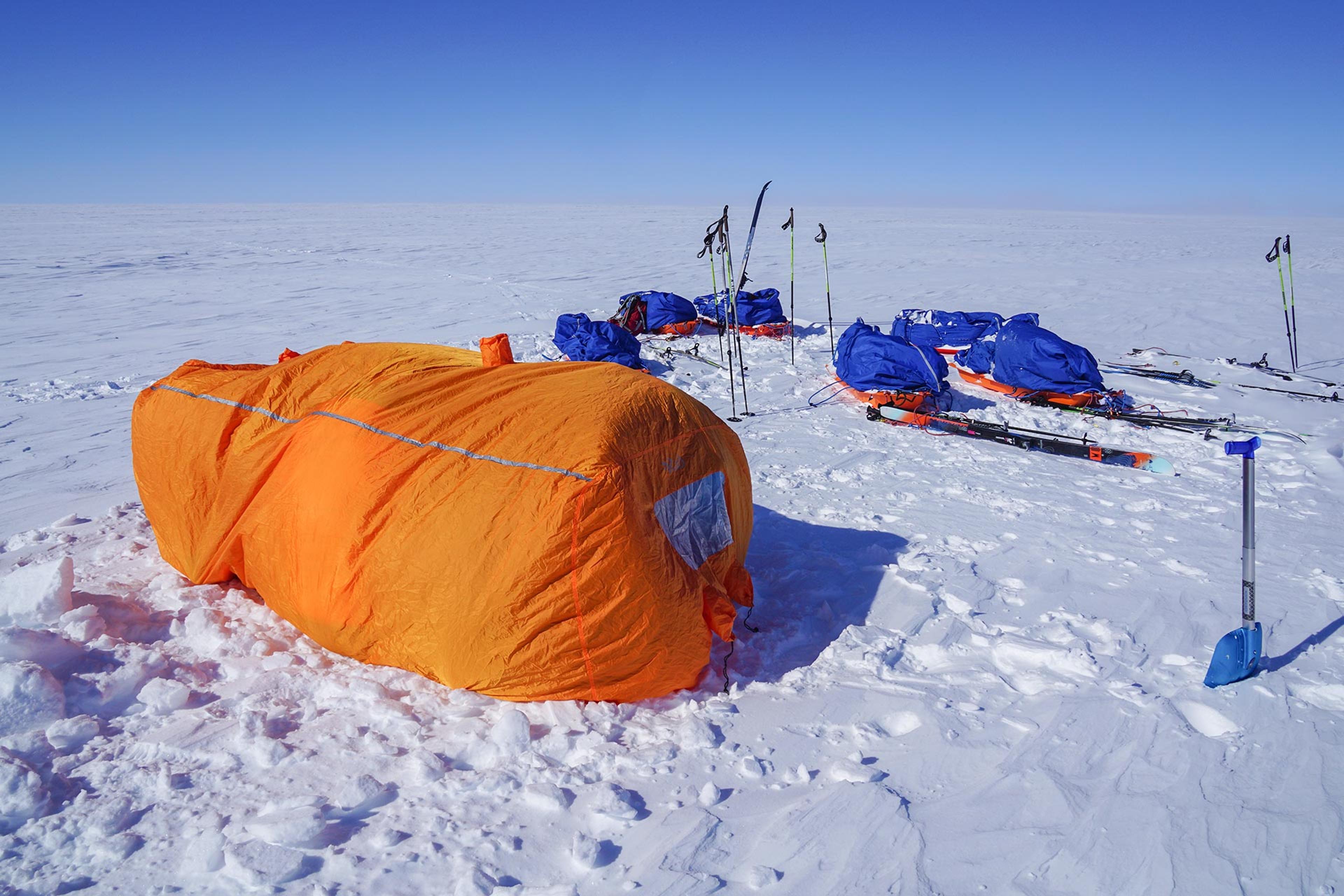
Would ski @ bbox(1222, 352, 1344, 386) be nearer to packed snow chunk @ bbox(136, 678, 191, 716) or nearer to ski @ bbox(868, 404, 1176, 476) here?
ski @ bbox(868, 404, 1176, 476)

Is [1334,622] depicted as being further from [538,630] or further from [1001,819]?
[538,630]

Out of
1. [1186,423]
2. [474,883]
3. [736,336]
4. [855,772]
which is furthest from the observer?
[736,336]

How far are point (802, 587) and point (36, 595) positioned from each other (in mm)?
3800

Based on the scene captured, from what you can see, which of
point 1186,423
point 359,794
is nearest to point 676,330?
point 1186,423

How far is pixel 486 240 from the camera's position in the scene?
31578mm

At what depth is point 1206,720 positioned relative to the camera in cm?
315

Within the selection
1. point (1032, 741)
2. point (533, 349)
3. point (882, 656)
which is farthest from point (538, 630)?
point (533, 349)

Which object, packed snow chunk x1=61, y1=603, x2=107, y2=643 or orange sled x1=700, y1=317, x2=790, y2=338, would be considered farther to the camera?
orange sled x1=700, y1=317, x2=790, y2=338

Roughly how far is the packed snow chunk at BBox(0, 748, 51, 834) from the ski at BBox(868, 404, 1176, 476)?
7.02m

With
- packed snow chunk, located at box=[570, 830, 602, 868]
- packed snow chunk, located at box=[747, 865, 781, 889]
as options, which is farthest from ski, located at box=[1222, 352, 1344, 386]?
packed snow chunk, located at box=[570, 830, 602, 868]

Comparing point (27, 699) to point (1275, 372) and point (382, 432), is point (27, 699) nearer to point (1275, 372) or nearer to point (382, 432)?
point (382, 432)

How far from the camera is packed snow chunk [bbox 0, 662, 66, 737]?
9.42 feet

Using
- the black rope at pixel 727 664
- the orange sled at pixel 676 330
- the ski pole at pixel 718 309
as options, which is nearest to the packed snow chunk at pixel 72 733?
the black rope at pixel 727 664

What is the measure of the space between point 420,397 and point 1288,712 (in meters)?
4.02
